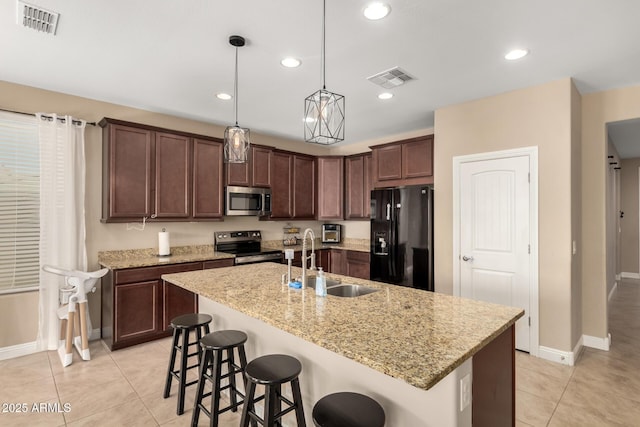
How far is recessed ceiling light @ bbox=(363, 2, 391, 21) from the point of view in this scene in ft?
6.72

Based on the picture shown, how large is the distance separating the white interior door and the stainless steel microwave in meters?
2.69

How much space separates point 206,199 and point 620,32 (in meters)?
4.29

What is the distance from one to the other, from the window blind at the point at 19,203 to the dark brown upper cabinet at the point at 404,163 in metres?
4.05

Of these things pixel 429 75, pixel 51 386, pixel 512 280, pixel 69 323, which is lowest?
pixel 51 386

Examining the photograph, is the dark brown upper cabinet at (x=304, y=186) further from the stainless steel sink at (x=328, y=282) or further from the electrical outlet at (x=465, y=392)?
the electrical outlet at (x=465, y=392)

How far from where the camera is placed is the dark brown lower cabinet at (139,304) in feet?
11.2

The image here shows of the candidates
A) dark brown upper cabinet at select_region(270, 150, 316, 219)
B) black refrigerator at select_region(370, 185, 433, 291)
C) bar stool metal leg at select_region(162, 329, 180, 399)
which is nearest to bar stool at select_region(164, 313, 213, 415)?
bar stool metal leg at select_region(162, 329, 180, 399)

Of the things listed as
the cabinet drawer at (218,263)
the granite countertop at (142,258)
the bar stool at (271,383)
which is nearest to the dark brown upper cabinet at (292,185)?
the cabinet drawer at (218,263)

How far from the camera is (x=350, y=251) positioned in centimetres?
534

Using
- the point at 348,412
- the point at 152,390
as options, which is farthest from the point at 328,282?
the point at 152,390

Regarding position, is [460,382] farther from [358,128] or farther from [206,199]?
[358,128]

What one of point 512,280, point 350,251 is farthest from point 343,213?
point 512,280

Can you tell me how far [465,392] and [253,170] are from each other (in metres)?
4.04

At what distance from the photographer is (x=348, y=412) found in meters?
1.38
